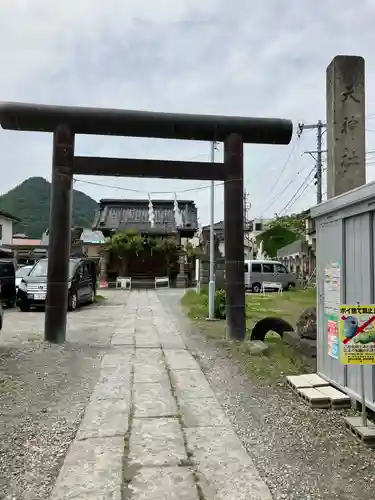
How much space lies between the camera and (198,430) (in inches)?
165

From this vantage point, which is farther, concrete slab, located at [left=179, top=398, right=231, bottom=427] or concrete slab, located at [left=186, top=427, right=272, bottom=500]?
concrete slab, located at [left=179, top=398, right=231, bottom=427]

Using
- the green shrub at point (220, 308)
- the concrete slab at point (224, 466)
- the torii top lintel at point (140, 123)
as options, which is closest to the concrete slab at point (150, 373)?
the concrete slab at point (224, 466)

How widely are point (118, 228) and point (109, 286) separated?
216 inches

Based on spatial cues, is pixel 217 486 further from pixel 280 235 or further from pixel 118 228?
pixel 280 235

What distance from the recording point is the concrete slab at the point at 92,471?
3.02 meters

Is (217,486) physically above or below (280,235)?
below

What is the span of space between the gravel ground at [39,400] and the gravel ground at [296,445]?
1565 mm

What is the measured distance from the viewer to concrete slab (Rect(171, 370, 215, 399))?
17.7ft

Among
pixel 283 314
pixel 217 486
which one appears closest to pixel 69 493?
pixel 217 486

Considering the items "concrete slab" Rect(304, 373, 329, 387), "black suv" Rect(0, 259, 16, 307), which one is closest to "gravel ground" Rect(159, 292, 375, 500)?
"concrete slab" Rect(304, 373, 329, 387)

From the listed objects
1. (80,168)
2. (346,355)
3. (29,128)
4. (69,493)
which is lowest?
(69,493)

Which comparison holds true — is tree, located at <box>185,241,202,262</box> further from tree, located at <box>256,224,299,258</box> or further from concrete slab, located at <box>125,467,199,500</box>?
concrete slab, located at <box>125,467,199,500</box>

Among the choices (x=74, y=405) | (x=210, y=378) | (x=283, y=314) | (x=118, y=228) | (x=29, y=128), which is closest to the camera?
(x=74, y=405)

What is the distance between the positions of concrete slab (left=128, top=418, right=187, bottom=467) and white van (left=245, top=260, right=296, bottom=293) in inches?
914
